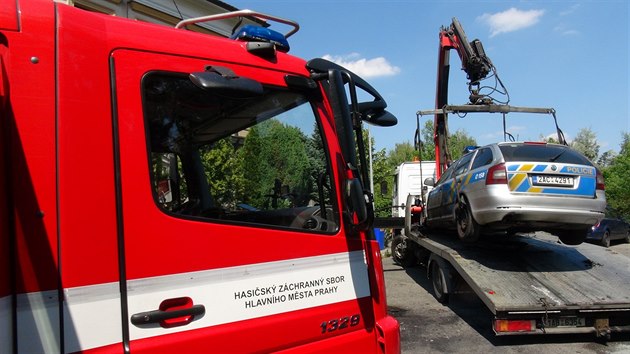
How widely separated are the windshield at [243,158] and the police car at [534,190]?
14.2 feet

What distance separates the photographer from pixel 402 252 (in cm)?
1134

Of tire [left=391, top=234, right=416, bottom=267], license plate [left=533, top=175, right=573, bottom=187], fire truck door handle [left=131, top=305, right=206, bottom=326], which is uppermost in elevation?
license plate [left=533, top=175, right=573, bottom=187]

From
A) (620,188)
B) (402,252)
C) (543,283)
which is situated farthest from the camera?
(620,188)

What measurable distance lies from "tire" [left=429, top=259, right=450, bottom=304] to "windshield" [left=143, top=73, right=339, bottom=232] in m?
5.39

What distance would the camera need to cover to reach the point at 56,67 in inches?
67.2

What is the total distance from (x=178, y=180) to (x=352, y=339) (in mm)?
1225

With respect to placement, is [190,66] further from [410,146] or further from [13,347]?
[410,146]

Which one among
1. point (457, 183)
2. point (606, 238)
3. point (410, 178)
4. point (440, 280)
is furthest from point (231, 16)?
point (606, 238)

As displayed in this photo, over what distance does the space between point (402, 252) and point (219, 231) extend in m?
9.79

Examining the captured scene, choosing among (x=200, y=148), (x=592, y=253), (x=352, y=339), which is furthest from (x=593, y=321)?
(x=200, y=148)

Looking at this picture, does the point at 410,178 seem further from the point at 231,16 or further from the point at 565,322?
the point at 231,16

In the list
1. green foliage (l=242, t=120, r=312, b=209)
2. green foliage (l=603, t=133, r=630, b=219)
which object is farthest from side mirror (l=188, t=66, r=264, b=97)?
green foliage (l=603, t=133, r=630, b=219)

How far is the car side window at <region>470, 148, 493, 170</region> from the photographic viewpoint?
6670 mm

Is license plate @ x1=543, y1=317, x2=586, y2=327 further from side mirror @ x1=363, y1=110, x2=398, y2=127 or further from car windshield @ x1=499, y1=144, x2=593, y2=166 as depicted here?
side mirror @ x1=363, y1=110, x2=398, y2=127
